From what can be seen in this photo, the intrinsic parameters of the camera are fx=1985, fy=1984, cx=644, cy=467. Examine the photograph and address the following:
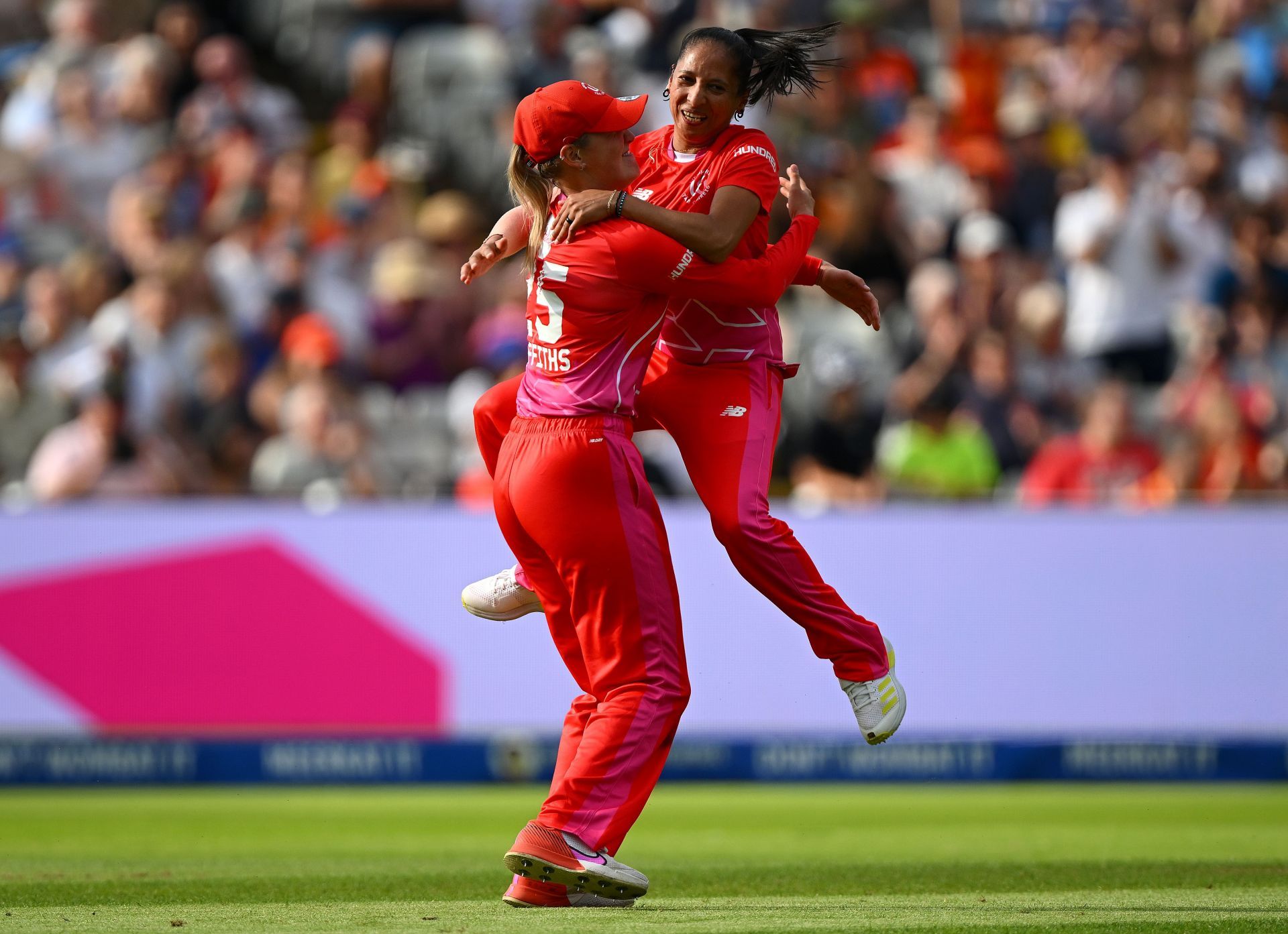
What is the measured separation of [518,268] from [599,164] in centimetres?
766

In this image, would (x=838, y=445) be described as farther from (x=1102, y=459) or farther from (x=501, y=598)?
(x=501, y=598)

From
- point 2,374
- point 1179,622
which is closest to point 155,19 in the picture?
point 2,374

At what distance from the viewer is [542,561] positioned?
5.69 meters

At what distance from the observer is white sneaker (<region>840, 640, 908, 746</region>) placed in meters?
6.04

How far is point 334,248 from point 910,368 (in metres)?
3.95

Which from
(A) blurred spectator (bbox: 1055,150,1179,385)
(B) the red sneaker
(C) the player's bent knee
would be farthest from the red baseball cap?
(A) blurred spectator (bbox: 1055,150,1179,385)

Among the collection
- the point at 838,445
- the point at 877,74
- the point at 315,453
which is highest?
the point at 877,74

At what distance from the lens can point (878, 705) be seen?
605cm

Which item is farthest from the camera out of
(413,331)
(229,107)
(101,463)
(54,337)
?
(229,107)

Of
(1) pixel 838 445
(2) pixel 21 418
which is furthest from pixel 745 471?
(2) pixel 21 418

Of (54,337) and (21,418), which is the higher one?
(54,337)

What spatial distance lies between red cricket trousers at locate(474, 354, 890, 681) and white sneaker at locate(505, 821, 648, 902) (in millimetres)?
1030

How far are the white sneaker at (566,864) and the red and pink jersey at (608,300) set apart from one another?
3.85 ft

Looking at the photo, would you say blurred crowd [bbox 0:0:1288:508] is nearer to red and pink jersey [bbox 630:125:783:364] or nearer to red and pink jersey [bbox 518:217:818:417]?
red and pink jersey [bbox 630:125:783:364]
